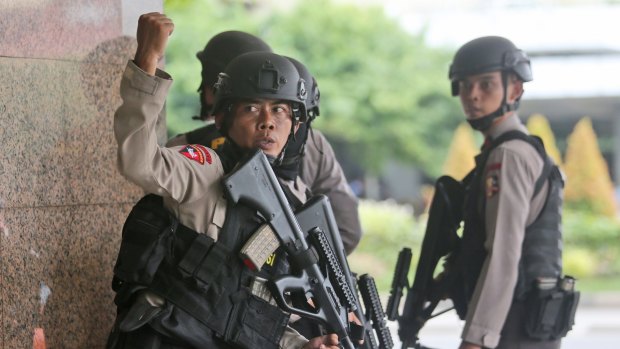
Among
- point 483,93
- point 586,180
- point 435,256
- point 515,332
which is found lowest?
point 515,332

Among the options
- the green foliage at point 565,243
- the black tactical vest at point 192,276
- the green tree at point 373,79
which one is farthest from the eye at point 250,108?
the green tree at point 373,79

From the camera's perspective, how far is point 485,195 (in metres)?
4.45

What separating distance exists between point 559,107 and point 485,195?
22.2 metres

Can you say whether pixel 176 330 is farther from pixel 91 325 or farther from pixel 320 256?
pixel 91 325

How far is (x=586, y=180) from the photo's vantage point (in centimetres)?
1569

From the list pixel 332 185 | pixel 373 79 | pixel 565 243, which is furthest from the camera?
pixel 373 79

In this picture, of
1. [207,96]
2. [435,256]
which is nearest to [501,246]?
[435,256]

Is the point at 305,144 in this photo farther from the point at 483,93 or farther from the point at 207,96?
the point at 483,93

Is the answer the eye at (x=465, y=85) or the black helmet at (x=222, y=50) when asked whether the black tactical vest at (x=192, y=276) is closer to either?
the black helmet at (x=222, y=50)

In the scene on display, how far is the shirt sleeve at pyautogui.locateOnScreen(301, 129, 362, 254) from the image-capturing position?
4.46 meters

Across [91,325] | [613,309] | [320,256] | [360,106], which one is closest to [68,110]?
[91,325]

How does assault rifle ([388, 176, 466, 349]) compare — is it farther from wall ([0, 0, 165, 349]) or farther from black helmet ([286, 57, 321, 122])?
wall ([0, 0, 165, 349])

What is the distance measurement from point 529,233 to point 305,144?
108 centimetres

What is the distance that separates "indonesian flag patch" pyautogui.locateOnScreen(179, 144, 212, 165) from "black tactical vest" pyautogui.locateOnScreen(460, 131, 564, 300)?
1.76 m
